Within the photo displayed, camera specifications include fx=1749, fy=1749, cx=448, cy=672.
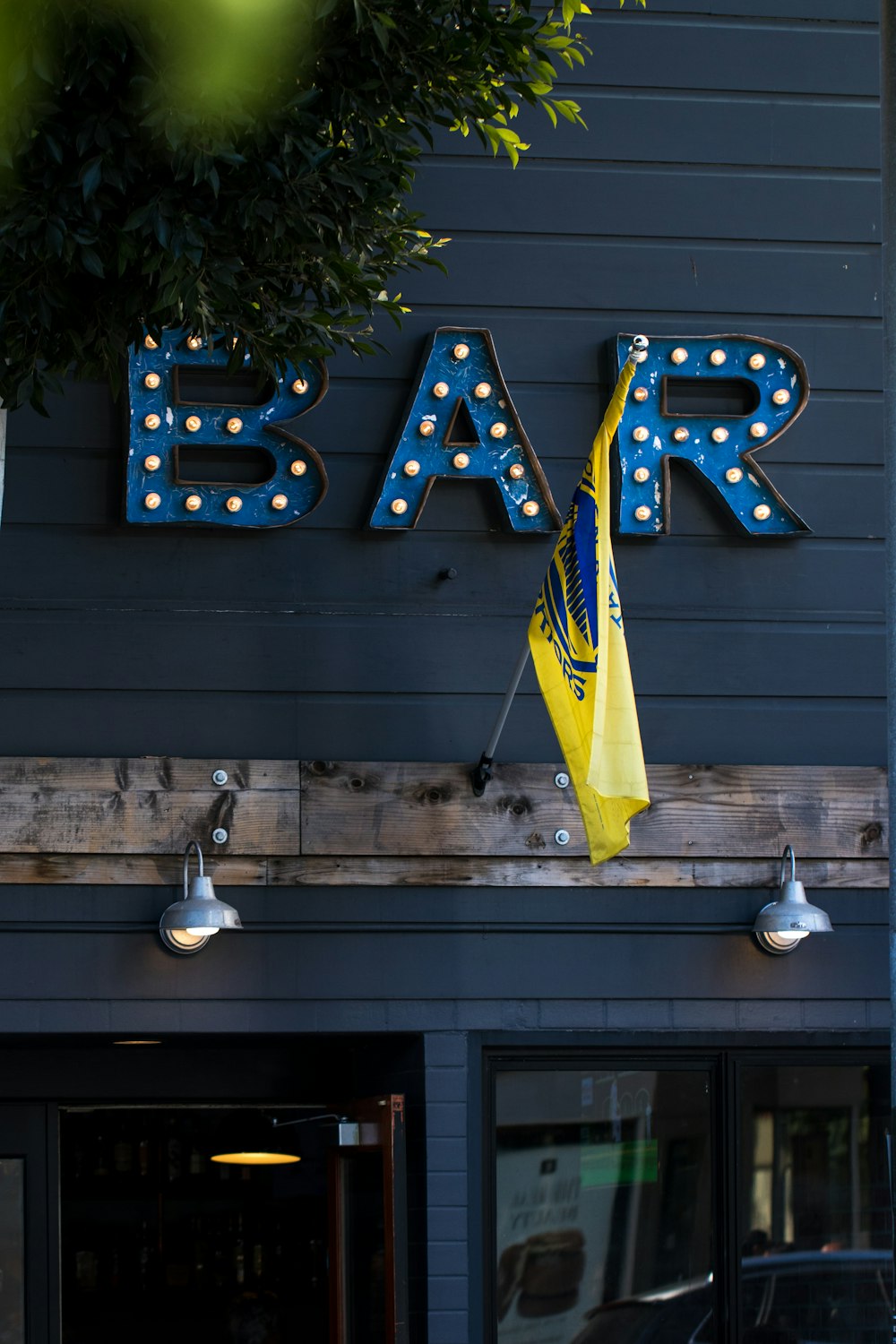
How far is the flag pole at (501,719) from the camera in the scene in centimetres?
629

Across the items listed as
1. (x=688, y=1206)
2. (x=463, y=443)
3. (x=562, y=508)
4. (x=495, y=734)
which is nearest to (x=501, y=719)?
(x=495, y=734)

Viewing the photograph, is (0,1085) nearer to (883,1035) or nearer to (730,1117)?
(730,1117)

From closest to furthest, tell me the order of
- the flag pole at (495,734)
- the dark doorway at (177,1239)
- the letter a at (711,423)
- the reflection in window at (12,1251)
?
the flag pole at (495,734)
the letter a at (711,423)
the reflection in window at (12,1251)
the dark doorway at (177,1239)

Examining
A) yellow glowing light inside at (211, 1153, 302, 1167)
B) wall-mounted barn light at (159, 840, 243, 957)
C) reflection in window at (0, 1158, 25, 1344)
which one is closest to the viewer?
wall-mounted barn light at (159, 840, 243, 957)

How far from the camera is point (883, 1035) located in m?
6.98

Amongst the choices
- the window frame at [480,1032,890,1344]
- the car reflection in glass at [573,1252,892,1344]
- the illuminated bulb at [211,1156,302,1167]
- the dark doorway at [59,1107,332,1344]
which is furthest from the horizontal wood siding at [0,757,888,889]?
the dark doorway at [59,1107,332,1344]

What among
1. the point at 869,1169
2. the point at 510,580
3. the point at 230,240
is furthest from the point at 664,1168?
the point at 230,240

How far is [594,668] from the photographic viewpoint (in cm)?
563

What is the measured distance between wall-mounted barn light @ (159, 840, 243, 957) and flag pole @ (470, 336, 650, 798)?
1066 millimetres

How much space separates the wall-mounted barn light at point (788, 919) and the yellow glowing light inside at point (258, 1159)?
111 inches

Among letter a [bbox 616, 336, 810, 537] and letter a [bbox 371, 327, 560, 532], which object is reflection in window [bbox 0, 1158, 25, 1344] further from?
letter a [bbox 616, 336, 810, 537]

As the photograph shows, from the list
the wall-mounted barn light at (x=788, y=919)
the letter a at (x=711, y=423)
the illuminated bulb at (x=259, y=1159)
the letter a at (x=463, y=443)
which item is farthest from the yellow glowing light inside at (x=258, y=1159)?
the letter a at (x=711, y=423)

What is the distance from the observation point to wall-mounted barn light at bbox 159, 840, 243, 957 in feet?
20.0

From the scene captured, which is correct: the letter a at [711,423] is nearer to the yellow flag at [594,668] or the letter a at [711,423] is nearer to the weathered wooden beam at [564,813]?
the weathered wooden beam at [564,813]
